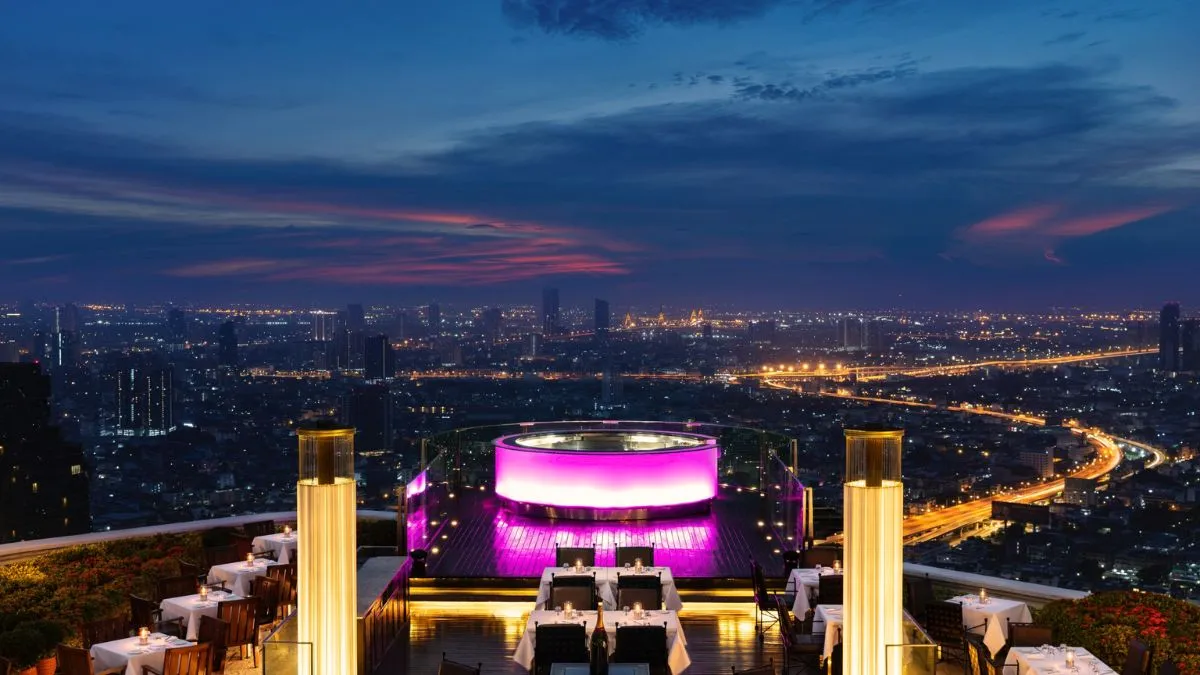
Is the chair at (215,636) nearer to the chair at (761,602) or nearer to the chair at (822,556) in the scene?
the chair at (761,602)

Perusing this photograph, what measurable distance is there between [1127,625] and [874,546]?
439cm

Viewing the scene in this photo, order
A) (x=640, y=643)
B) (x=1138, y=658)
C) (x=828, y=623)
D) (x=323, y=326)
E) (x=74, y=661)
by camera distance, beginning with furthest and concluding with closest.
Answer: (x=323, y=326) → (x=828, y=623) → (x=640, y=643) → (x=1138, y=658) → (x=74, y=661)

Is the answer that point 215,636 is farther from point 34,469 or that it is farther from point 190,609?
point 34,469

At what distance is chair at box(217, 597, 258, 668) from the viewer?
34.1 ft

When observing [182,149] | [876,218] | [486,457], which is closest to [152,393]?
[182,149]

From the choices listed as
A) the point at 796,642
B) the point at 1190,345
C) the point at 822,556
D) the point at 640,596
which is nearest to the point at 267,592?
the point at 640,596

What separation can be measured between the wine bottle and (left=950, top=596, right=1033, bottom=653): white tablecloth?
154 inches

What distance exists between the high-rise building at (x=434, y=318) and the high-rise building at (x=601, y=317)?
5.16 meters

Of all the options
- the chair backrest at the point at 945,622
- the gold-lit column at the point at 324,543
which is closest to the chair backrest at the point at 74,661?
the gold-lit column at the point at 324,543

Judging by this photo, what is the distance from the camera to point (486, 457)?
1909 centimetres

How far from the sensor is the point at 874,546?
7.21 meters

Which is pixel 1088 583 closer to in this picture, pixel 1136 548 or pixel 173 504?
pixel 1136 548

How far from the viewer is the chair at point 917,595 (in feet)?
36.1

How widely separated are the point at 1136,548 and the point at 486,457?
10730 millimetres
